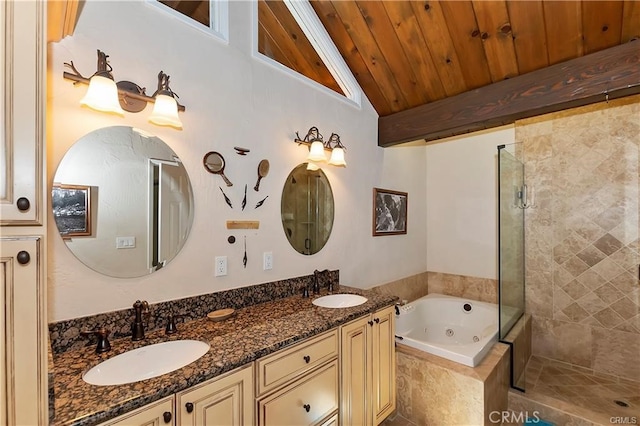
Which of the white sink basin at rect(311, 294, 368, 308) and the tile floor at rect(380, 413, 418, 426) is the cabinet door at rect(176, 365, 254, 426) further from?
the tile floor at rect(380, 413, 418, 426)

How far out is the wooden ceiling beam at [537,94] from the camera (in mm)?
1783

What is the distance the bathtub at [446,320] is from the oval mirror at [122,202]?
2.22 m

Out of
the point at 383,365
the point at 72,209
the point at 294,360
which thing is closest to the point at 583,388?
the point at 383,365

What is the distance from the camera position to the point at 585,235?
9.09 feet

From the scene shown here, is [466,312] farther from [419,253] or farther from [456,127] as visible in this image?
[456,127]

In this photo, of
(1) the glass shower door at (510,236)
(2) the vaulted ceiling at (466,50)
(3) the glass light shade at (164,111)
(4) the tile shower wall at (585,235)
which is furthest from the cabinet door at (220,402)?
(4) the tile shower wall at (585,235)

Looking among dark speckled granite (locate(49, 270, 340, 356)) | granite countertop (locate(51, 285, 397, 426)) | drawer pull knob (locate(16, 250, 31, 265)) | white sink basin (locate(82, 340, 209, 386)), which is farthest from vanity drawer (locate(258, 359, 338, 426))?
drawer pull knob (locate(16, 250, 31, 265))

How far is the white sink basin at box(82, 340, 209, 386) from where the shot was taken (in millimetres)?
1066

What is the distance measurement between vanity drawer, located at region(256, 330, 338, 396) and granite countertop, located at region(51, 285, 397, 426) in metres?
0.05

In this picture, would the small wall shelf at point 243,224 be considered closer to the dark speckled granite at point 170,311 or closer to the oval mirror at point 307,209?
the oval mirror at point 307,209

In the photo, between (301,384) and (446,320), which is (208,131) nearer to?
(301,384)

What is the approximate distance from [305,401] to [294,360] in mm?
247

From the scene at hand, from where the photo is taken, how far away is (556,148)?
2.93 metres

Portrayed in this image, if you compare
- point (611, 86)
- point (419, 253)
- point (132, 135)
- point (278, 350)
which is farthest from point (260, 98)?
point (419, 253)
